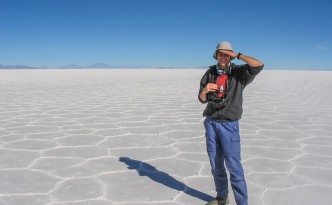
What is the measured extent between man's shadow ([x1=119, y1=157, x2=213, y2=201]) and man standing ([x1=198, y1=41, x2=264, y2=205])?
1.81 feet

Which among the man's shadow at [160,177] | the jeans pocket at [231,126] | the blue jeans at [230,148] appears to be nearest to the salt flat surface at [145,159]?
the man's shadow at [160,177]

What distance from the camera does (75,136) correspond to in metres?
5.01

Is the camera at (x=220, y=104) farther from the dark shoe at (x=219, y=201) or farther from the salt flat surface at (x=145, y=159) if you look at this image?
the salt flat surface at (x=145, y=159)

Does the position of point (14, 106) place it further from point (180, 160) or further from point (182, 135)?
point (180, 160)

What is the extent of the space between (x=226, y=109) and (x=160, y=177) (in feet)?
4.02

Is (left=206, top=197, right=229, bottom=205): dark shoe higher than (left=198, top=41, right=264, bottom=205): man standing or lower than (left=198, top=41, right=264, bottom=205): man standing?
lower

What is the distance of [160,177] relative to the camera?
340cm

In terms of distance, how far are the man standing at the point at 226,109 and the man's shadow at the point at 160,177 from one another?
0.55 meters

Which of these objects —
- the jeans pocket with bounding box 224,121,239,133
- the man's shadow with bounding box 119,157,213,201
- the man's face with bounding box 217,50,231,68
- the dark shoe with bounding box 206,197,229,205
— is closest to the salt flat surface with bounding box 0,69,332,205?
the man's shadow with bounding box 119,157,213,201

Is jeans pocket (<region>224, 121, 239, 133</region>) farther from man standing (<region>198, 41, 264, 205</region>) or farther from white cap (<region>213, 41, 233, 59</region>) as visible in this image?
white cap (<region>213, 41, 233, 59</region>)

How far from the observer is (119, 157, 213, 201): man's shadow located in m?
3.00

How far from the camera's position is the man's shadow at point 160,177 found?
300 centimetres

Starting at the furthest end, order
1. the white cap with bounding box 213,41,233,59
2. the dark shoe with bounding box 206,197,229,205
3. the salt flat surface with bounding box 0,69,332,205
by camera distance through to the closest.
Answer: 1. the salt flat surface with bounding box 0,69,332,205
2. the dark shoe with bounding box 206,197,229,205
3. the white cap with bounding box 213,41,233,59

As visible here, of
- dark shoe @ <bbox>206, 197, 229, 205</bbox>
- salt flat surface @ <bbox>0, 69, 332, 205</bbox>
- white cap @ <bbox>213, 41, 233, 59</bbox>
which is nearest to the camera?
white cap @ <bbox>213, 41, 233, 59</bbox>
